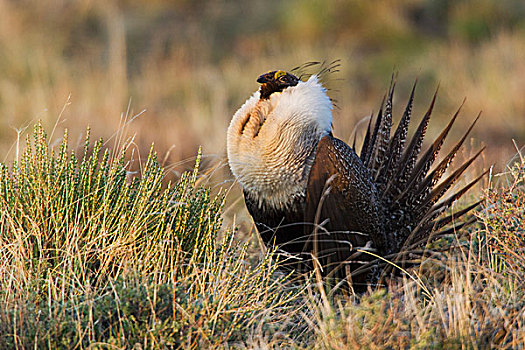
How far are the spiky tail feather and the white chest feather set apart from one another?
51cm

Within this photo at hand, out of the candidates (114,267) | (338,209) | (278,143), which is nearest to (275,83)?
(278,143)

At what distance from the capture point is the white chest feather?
281cm

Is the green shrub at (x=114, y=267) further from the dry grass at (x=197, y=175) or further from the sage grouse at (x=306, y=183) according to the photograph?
the sage grouse at (x=306, y=183)

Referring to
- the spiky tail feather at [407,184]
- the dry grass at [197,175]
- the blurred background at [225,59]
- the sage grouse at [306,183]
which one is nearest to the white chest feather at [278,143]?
the sage grouse at [306,183]

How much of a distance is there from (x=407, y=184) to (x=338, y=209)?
0.61 meters

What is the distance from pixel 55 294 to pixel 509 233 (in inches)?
68.3

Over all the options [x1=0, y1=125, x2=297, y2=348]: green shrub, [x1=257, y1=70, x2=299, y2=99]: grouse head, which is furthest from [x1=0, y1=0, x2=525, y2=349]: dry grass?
[x1=257, y1=70, x2=299, y2=99]: grouse head

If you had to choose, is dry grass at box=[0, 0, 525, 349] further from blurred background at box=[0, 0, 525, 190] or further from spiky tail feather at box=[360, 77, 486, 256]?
spiky tail feather at box=[360, 77, 486, 256]

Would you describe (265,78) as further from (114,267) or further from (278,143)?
(114,267)

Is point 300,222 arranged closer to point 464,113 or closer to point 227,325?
point 227,325

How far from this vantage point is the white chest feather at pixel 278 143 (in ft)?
9.23

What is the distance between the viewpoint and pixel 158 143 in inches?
255

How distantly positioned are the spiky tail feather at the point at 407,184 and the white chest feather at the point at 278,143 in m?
0.51

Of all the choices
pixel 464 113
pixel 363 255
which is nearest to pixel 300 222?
pixel 363 255
